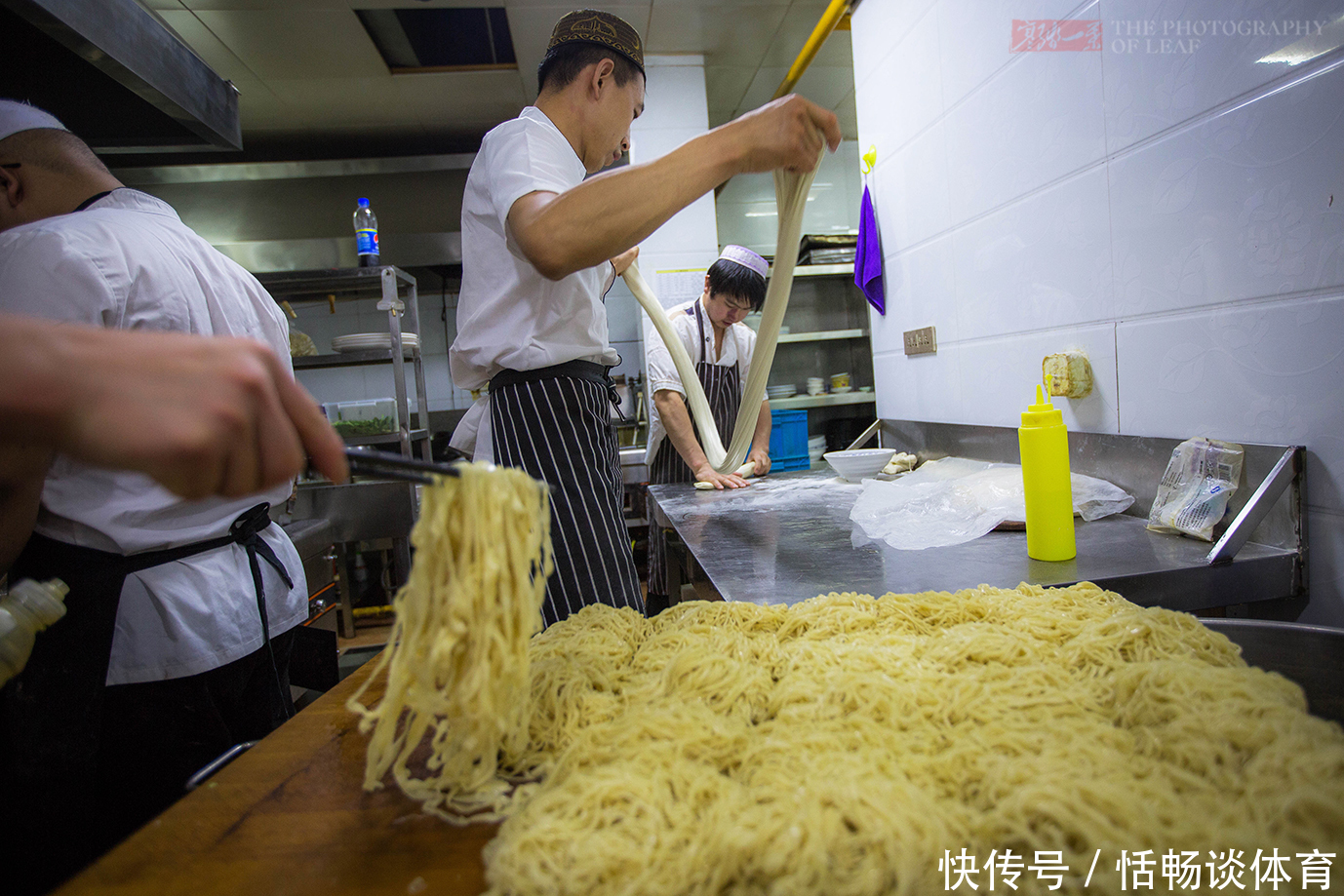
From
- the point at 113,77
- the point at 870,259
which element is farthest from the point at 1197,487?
the point at 113,77

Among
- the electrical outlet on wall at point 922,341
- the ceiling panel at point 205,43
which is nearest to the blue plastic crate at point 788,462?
the electrical outlet on wall at point 922,341

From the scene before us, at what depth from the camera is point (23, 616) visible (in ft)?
2.45

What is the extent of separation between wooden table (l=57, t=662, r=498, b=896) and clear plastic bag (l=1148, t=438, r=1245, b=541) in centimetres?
155

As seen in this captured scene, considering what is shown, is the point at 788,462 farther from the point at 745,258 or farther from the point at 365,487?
the point at 365,487

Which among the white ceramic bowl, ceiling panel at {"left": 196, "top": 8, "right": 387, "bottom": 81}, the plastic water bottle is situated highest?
ceiling panel at {"left": 196, "top": 8, "right": 387, "bottom": 81}

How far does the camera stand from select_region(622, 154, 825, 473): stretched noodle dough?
63.3 inches

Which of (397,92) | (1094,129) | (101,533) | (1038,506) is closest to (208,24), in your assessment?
(397,92)

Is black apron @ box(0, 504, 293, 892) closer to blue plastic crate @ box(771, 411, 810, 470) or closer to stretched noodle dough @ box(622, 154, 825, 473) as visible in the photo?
stretched noodle dough @ box(622, 154, 825, 473)

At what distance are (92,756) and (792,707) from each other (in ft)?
4.45

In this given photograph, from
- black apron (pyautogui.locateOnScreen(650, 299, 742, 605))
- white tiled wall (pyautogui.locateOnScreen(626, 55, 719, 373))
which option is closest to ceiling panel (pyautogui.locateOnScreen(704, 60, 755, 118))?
white tiled wall (pyautogui.locateOnScreen(626, 55, 719, 373))

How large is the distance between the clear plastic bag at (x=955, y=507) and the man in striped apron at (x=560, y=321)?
670 millimetres

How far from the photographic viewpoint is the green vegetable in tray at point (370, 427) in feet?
12.1

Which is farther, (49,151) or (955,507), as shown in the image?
(955,507)

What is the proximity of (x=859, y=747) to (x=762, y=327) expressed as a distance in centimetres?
136
